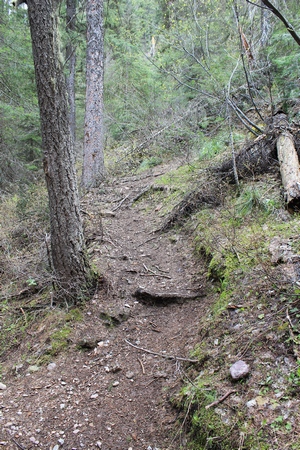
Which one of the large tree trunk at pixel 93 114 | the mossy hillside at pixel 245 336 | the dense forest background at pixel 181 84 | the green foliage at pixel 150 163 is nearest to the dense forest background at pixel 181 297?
the mossy hillside at pixel 245 336

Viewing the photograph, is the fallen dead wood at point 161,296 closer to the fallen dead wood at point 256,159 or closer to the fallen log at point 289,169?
the fallen log at point 289,169

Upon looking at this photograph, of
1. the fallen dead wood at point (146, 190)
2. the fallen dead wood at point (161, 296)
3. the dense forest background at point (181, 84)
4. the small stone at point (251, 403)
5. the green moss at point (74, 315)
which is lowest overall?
the green moss at point (74, 315)

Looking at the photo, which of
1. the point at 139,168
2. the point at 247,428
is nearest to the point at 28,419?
the point at 247,428

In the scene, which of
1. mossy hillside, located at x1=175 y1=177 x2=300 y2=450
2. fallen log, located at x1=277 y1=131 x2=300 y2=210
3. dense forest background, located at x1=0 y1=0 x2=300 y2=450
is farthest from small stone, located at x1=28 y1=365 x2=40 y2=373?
fallen log, located at x1=277 y1=131 x2=300 y2=210

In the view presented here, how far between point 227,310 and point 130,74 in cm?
1312

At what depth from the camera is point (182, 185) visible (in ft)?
23.5

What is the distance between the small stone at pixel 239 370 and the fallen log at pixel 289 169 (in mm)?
2468

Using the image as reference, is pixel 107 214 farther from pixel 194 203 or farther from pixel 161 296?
pixel 161 296

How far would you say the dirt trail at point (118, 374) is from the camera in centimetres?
248

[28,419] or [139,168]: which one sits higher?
[139,168]

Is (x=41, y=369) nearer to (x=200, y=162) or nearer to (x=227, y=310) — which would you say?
(x=227, y=310)

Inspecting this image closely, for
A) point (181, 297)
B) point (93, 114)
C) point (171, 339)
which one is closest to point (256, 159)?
point (181, 297)

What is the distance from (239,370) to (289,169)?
3240mm

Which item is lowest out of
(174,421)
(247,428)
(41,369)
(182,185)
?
(41,369)
